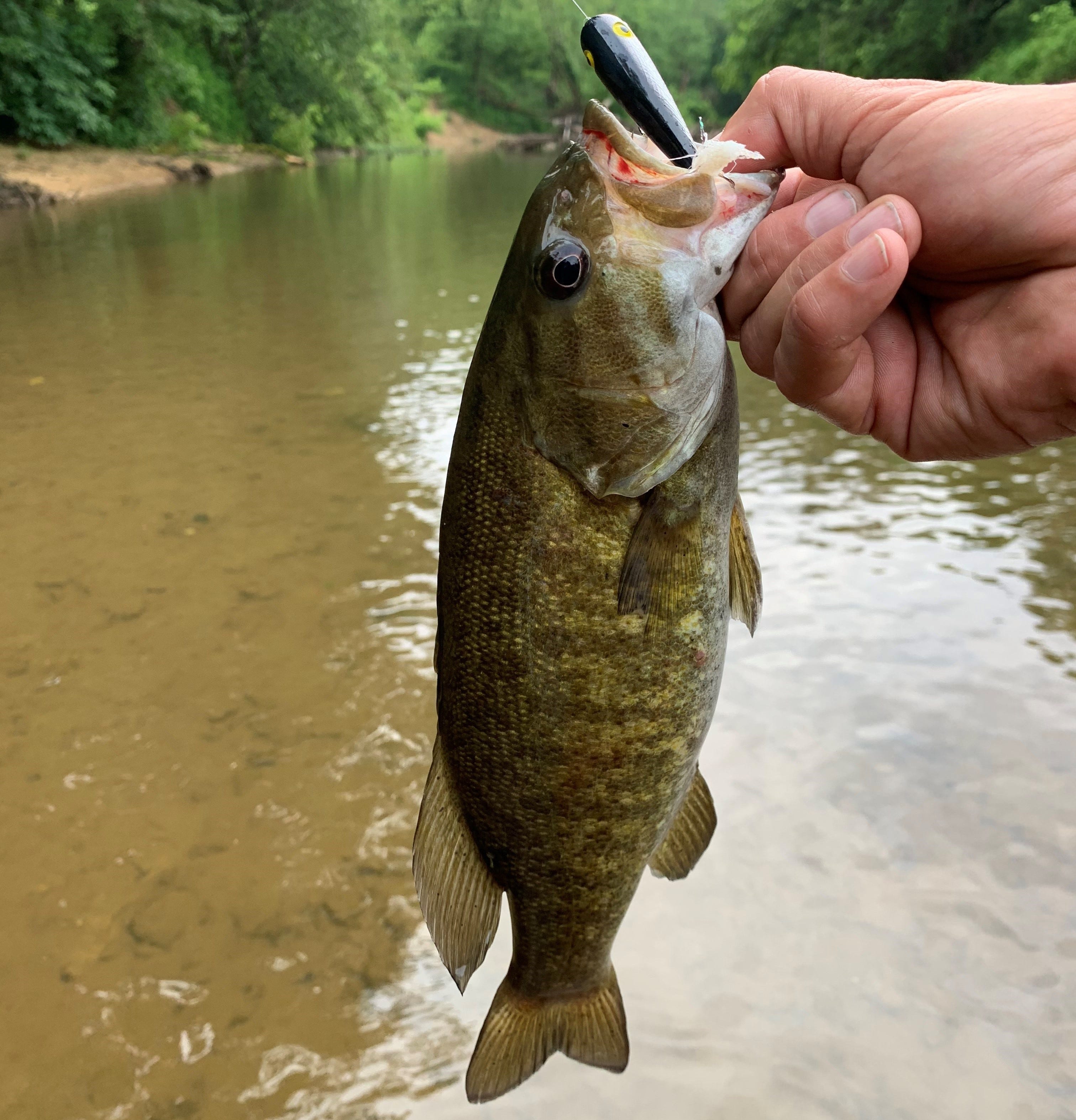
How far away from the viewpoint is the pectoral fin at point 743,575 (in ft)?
6.31

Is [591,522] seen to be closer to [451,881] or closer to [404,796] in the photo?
[451,881]

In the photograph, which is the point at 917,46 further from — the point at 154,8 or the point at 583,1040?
the point at 583,1040

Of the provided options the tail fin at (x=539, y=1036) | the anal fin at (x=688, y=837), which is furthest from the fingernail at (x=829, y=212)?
the tail fin at (x=539, y=1036)

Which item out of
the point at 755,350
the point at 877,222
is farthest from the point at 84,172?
the point at 877,222

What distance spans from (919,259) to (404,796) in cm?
272

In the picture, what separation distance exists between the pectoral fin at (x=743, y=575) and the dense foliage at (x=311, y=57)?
965 inches

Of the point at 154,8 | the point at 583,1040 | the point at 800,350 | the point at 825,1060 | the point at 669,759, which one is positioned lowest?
the point at 825,1060

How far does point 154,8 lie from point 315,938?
3134 centimetres

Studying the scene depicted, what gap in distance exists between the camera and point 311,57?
37.6 m

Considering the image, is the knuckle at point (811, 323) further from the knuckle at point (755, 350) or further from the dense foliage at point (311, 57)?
the dense foliage at point (311, 57)

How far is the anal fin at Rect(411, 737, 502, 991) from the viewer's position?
1.90 metres

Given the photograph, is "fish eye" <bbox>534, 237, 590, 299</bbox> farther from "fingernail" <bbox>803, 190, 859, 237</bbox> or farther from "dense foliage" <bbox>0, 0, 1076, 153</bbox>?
"dense foliage" <bbox>0, 0, 1076, 153</bbox>

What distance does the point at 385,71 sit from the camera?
5034 cm

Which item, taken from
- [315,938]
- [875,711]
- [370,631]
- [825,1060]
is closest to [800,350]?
[825,1060]
